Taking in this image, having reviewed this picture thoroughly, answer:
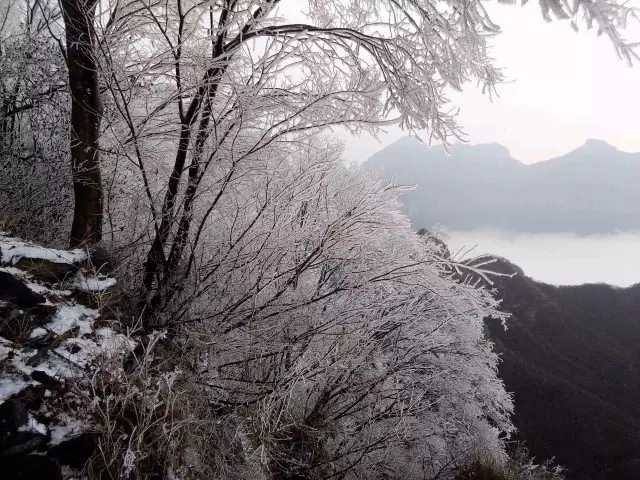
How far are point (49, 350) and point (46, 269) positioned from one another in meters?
0.92

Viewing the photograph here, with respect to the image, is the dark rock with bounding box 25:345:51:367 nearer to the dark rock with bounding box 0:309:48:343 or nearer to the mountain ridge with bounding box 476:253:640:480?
the dark rock with bounding box 0:309:48:343

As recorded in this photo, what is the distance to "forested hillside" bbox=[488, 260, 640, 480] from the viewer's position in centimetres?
2472

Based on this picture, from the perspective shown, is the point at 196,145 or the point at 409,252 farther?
the point at 409,252

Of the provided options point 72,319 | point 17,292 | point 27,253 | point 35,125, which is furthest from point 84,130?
point 35,125

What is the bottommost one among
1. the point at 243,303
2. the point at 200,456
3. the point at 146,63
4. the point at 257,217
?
the point at 200,456

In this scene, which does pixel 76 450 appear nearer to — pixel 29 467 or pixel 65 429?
pixel 65 429

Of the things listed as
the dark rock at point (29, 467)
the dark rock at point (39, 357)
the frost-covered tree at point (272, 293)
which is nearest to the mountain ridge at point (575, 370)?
the frost-covered tree at point (272, 293)

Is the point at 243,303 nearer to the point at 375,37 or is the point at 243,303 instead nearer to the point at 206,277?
the point at 206,277

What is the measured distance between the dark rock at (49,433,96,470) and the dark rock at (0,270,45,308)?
→ 1158 millimetres

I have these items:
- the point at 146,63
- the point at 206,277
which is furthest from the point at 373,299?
the point at 146,63

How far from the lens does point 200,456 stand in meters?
3.20

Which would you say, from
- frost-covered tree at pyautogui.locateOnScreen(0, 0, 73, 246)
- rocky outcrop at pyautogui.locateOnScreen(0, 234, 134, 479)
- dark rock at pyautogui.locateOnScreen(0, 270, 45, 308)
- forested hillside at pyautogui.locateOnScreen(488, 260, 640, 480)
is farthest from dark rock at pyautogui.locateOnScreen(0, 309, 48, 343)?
forested hillside at pyautogui.locateOnScreen(488, 260, 640, 480)

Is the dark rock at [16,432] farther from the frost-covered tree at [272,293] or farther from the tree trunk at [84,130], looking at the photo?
the tree trunk at [84,130]

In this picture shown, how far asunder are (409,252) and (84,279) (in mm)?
3257
